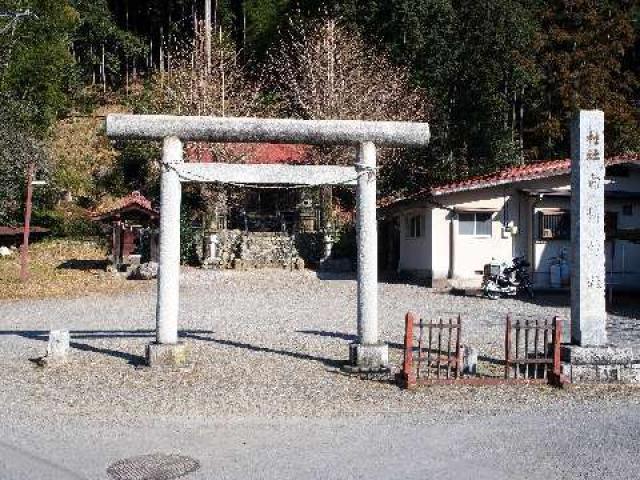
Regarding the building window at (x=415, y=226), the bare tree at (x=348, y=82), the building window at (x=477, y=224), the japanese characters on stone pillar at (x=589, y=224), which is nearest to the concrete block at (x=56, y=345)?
the japanese characters on stone pillar at (x=589, y=224)

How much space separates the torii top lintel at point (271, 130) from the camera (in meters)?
9.85

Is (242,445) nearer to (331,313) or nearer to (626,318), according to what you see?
(331,313)

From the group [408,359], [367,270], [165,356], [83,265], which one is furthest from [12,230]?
[408,359]

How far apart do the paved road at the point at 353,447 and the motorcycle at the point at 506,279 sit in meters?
12.1

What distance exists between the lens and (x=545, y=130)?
30859 millimetres

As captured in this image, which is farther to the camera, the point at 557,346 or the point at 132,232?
the point at 132,232

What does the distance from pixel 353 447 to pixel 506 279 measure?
1440 cm

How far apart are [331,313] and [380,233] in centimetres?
1382

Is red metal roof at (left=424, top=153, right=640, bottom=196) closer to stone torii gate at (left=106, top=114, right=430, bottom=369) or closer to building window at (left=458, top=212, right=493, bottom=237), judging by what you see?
building window at (left=458, top=212, right=493, bottom=237)

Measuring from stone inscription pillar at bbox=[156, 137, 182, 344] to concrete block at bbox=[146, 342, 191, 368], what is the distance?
4.8 inches

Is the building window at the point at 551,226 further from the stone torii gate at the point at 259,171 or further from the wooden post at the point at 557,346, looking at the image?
the wooden post at the point at 557,346

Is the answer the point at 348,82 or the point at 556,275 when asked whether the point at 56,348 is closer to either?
the point at 556,275

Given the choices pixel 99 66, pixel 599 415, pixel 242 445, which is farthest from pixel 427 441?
pixel 99 66

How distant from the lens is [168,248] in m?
9.80
